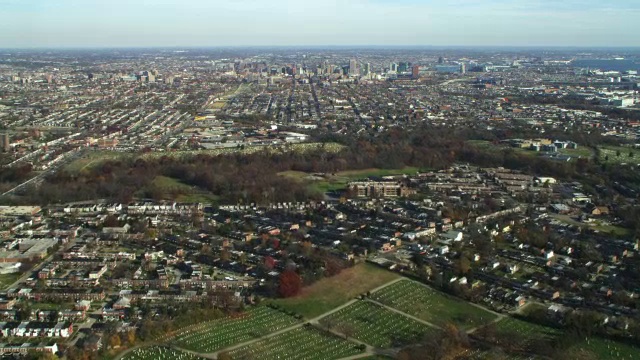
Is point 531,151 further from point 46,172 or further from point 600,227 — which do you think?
A: point 46,172

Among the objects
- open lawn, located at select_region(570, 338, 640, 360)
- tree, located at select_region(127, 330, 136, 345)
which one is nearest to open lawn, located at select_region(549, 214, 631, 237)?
open lawn, located at select_region(570, 338, 640, 360)

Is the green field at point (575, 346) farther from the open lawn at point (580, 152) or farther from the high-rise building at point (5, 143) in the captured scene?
the high-rise building at point (5, 143)

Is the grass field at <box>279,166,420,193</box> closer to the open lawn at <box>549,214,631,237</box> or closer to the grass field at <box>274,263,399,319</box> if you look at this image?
the open lawn at <box>549,214,631,237</box>

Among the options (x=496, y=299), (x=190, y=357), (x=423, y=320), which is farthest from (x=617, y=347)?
(x=190, y=357)

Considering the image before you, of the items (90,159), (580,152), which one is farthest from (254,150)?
(580,152)

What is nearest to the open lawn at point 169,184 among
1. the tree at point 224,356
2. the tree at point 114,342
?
the tree at point 114,342

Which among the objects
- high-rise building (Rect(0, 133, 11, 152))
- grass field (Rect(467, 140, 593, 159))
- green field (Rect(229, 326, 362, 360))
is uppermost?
high-rise building (Rect(0, 133, 11, 152))

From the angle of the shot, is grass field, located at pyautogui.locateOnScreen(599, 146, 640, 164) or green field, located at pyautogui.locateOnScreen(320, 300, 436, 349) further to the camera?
grass field, located at pyautogui.locateOnScreen(599, 146, 640, 164)
